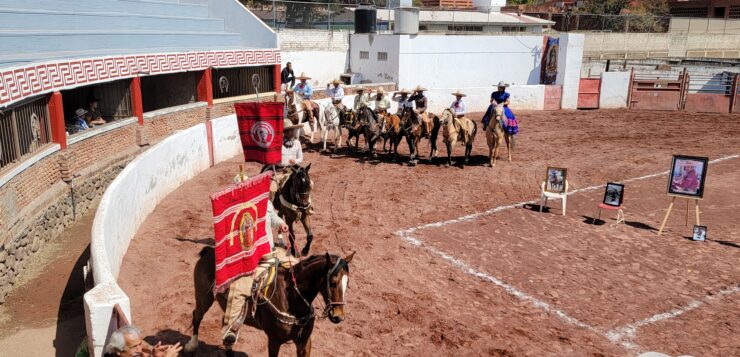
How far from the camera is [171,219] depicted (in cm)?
1362

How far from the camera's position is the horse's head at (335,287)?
6.32 metres

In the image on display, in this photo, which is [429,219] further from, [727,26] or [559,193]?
[727,26]

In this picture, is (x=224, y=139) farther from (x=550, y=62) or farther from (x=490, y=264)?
(x=550, y=62)

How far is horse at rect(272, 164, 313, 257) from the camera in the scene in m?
10.4

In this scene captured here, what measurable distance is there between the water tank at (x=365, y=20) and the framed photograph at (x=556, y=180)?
61.2ft

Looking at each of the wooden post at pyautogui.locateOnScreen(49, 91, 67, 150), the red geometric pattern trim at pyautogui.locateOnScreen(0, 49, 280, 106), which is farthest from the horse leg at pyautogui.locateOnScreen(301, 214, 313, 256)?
the wooden post at pyautogui.locateOnScreen(49, 91, 67, 150)

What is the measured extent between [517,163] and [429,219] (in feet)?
22.6

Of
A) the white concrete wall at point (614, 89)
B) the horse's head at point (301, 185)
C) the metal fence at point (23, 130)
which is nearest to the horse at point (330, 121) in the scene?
the metal fence at point (23, 130)

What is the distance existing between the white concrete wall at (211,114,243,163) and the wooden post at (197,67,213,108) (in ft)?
7.12

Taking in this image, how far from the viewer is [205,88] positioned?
21688mm

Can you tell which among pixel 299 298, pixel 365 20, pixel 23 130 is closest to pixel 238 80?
pixel 365 20

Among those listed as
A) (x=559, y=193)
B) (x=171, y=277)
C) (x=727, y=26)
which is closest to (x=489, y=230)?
Result: (x=559, y=193)

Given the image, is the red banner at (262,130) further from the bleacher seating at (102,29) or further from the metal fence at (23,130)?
the bleacher seating at (102,29)

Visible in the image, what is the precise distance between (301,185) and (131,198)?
3994mm
